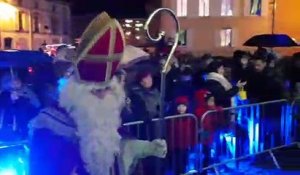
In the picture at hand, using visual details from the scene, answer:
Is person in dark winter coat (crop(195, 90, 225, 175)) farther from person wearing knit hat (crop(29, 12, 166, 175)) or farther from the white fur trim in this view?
person wearing knit hat (crop(29, 12, 166, 175))

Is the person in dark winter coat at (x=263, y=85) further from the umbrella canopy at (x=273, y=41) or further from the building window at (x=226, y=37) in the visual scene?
the building window at (x=226, y=37)

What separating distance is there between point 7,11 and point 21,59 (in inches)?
394

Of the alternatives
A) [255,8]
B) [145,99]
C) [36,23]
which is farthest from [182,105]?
[255,8]

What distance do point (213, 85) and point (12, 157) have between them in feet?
11.4

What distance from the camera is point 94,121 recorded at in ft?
9.32

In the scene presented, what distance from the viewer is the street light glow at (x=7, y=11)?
1762 cm

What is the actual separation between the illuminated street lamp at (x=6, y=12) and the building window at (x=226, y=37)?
10.2 metres

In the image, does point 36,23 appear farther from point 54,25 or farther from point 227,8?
point 227,8

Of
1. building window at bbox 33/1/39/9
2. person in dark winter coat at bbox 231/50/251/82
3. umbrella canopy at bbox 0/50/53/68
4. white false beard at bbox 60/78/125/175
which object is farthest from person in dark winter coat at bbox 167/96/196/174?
building window at bbox 33/1/39/9

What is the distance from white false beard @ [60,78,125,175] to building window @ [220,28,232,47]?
23.3 m

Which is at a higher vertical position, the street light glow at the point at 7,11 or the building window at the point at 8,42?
the street light glow at the point at 7,11

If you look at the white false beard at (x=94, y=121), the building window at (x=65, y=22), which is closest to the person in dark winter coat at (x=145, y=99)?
the white false beard at (x=94, y=121)

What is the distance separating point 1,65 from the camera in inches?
320

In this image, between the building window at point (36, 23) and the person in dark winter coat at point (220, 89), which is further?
the building window at point (36, 23)
